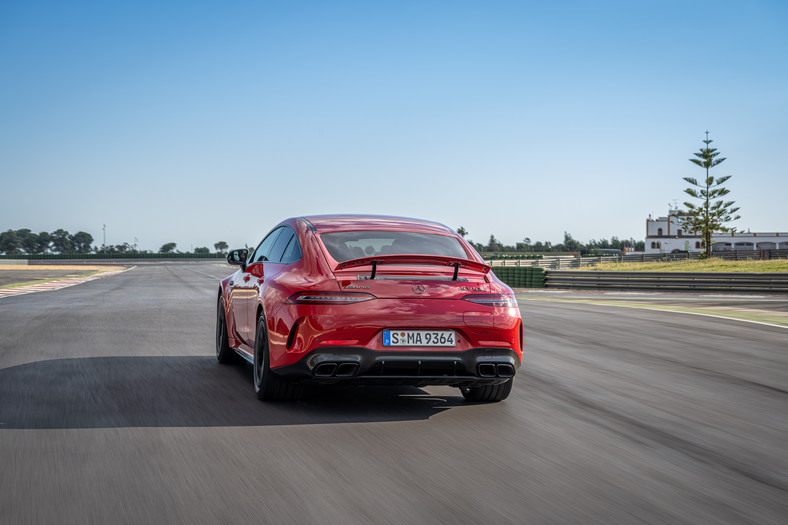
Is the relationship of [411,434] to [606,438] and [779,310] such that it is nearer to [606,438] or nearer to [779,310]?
Result: [606,438]

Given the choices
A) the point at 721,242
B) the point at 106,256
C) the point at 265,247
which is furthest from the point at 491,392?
the point at 106,256

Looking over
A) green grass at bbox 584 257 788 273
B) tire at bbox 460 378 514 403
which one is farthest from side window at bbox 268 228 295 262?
green grass at bbox 584 257 788 273

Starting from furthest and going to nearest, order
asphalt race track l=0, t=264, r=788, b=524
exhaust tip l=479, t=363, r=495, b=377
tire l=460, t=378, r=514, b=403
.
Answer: tire l=460, t=378, r=514, b=403 → exhaust tip l=479, t=363, r=495, b=377 → asphalt race track l=0, t=264, r=788, b=524

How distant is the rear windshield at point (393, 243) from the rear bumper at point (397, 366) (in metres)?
0.99

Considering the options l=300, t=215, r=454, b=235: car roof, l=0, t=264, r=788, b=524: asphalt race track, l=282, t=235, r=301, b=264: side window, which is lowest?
l=0, t=264, r=788, b=524: asphalt race track

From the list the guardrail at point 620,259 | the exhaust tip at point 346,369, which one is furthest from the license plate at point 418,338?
the guardrail at point 620,259

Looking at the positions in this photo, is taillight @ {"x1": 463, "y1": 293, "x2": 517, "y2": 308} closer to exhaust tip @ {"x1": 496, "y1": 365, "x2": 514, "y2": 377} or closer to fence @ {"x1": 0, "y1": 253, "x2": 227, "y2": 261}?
exhaust tip @ {"x1": 496, "y1": 365, "x2": 514, "y2": 377}

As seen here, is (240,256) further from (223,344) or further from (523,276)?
(523,276)

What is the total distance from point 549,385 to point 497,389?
1.14 metres

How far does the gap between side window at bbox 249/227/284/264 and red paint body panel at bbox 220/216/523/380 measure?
1284mm

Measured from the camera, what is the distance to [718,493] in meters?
3.98

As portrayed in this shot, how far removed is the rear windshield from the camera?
20.8 feet

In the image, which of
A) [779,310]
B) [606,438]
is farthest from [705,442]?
[779,310]

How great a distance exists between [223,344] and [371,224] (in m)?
2.84
